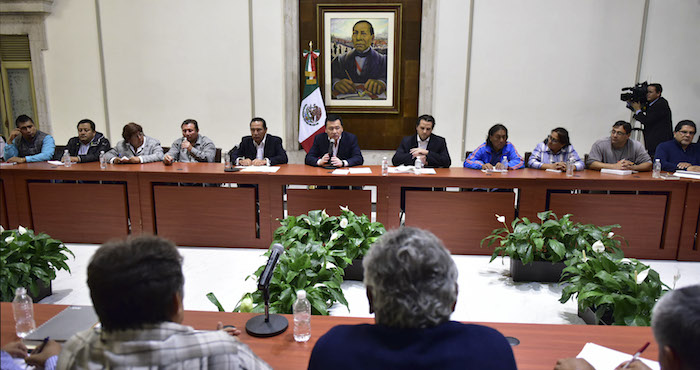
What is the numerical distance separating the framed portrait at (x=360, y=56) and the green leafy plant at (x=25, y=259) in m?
4.25

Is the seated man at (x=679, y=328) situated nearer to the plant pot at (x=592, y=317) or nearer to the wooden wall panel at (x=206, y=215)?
the plant pot at (x=592, y=317)

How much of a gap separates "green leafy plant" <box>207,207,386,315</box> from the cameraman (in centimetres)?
407

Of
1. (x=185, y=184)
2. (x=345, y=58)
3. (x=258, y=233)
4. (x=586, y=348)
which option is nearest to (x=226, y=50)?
(x=345, y=58)

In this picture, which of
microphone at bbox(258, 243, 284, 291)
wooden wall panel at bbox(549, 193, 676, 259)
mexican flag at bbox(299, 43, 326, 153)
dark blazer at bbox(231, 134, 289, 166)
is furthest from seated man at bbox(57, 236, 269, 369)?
mexican flag at bbox(299, 43, 326, 153)

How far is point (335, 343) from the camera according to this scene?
39.2 inches

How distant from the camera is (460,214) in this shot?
159 inches

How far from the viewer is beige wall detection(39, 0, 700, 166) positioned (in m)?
6.12

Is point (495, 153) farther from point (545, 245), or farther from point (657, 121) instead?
point (657, 121)

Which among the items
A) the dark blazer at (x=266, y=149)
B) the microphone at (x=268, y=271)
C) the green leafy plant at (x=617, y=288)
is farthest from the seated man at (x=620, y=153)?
the microphone at (x=268, y=271)

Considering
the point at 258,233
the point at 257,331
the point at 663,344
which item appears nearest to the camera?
the point at 663,344

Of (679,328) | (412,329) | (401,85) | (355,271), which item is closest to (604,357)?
(679,328)

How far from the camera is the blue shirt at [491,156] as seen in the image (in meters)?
4.55

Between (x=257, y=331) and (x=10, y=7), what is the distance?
714 centimetres

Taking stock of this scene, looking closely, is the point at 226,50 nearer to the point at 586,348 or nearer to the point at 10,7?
the point at 10,7
